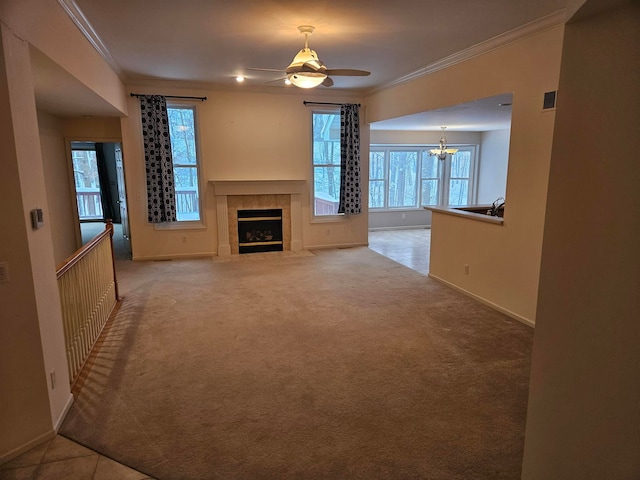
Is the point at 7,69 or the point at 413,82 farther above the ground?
the point at 413,82

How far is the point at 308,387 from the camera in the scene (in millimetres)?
2791

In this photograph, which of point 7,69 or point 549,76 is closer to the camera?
point 7,69

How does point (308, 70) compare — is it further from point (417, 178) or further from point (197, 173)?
point (417, 178)

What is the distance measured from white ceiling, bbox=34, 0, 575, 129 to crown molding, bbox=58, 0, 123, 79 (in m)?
0.02

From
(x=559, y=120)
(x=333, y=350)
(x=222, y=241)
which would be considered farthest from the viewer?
(x=222, y=241)

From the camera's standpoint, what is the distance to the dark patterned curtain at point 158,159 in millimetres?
6145

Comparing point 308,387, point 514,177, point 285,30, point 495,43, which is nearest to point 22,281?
point 308,387

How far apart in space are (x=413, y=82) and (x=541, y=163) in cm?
254

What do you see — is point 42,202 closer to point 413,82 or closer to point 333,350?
point 333,350

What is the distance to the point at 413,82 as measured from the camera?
218 inches

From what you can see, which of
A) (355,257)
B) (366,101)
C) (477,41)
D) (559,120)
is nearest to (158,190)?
(355,257)

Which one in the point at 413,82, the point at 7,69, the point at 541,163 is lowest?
the point at 541,163

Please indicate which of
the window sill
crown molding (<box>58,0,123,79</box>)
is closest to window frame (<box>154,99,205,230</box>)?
the window sill

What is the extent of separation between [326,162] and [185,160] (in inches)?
98.4
